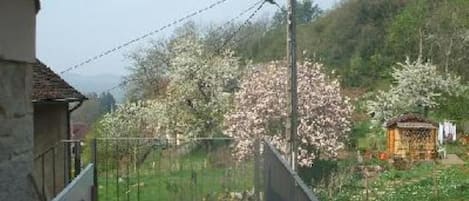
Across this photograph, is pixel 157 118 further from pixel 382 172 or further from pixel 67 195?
pixel 67 195

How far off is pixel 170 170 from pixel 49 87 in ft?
13.5

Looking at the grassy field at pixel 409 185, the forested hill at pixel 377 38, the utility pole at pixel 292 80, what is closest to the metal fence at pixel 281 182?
the utility pole at pixel 292 80

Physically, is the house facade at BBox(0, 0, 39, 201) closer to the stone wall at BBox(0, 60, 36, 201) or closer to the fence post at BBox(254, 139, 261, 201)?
the stone wall at BBox(0, 60, 36, 201)

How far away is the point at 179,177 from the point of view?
28.7 feet

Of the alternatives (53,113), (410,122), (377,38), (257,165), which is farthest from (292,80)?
(377,38)

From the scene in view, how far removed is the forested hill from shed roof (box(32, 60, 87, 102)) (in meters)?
25.6

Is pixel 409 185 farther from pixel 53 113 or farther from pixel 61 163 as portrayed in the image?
pixel 61 163

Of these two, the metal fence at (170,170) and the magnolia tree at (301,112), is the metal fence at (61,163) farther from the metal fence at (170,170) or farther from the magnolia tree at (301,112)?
the magnolia tree at (301,112)

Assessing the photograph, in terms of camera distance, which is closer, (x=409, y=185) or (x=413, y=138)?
(x=409, y=185)

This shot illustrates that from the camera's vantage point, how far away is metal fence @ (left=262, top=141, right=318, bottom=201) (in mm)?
2887

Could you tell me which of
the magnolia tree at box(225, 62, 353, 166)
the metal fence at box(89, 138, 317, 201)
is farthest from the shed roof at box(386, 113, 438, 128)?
the metal fence at box(89, 138, 317, 201)

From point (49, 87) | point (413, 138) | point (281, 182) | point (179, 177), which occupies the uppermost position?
point (49, 87)

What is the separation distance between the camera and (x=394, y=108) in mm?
34688

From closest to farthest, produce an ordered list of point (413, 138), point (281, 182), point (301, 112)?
point (281, 182), point (301, 112), point (413, 138)
